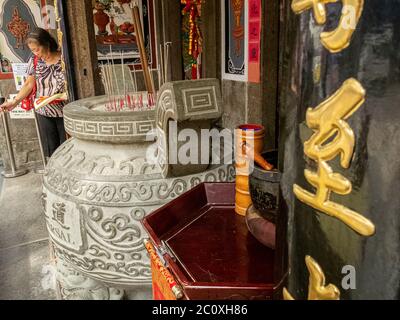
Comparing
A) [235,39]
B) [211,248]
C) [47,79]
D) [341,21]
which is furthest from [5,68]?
[341,21]

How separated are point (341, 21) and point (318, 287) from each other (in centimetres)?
34

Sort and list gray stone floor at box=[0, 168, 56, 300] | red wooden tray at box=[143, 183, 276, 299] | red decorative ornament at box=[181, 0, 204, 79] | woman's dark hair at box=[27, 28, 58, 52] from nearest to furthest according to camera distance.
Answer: red wooden tray at box=[143, 183, 276, 299] → gray stone floor at box=[0, 168, 56, 300] → woman's dark hair at box=[27, 28, 58, 52] → red decorative ornament at box=[181, 0, 204, 79]

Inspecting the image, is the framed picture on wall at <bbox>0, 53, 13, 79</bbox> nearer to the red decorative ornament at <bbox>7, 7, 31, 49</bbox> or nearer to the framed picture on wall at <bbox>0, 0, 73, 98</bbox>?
the framed picture on wall at <bbox>0, 0, 73, 98</bbox>

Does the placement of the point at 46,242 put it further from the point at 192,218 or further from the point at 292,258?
the point at 292,258

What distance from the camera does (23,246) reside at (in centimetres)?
242

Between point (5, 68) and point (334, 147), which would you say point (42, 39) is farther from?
point (334, 147)

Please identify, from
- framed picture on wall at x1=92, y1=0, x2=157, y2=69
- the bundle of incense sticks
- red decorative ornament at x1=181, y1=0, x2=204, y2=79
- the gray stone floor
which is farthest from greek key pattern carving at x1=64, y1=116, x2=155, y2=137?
framed picture on wall at x1=92, y1=0, x2=157, y2=69

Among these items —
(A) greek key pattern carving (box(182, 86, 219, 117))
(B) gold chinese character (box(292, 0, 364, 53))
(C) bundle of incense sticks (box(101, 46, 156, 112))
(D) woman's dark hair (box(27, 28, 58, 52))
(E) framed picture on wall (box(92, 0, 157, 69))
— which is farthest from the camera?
(E) framed picture on wall (box(92, 0, 157, 69))

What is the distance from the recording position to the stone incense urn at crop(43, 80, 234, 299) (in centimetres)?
129

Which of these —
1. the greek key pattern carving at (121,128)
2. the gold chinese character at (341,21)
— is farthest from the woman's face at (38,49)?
the gold chinese character at (341,21)

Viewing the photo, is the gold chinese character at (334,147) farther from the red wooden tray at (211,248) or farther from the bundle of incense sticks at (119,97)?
the bundle of incense sticks at (119,97)

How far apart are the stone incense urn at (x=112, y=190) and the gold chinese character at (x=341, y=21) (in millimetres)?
853

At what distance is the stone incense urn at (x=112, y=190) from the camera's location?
129cm

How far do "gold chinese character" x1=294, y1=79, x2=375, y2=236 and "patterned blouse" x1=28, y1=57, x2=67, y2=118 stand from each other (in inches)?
98.3
